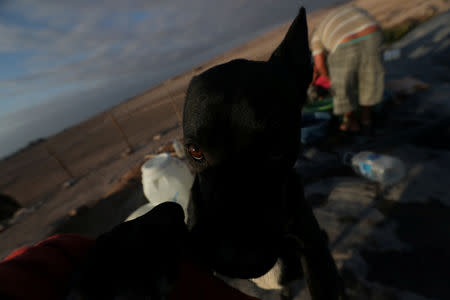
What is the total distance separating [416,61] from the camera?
269 inches

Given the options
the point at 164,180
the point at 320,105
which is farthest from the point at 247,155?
the point at 320,105

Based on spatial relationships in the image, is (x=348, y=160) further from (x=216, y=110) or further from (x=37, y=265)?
(x=37, y=265)

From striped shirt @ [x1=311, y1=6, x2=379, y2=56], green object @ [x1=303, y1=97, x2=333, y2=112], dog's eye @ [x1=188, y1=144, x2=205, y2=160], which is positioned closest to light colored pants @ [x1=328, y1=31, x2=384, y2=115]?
striped shirt @ [x1=311, y1=6, x2=379, y2=56]

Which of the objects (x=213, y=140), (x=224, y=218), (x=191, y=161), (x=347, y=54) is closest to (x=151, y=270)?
(x=224, y=218)

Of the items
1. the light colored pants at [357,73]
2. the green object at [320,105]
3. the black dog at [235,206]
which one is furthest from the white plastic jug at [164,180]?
the green object at [320,105]

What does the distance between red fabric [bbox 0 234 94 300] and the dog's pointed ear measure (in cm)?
132

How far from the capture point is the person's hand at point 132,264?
0.44 metres

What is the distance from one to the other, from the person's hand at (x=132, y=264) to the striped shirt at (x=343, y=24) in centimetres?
448

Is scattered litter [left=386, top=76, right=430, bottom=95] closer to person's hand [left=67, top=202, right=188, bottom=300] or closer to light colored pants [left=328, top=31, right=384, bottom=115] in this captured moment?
light colored pants [left=328, top=31, right=384, bottom=115]

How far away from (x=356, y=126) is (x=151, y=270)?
4941 millimetres

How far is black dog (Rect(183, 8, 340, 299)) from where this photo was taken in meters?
0.76

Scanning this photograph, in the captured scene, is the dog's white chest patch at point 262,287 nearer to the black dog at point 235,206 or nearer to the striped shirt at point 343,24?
the black dog at point 235,206

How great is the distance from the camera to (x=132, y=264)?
0.47m

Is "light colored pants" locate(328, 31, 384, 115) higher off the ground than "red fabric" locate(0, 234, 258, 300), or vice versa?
"red fabric" locate(0, 234, 258, 300)
